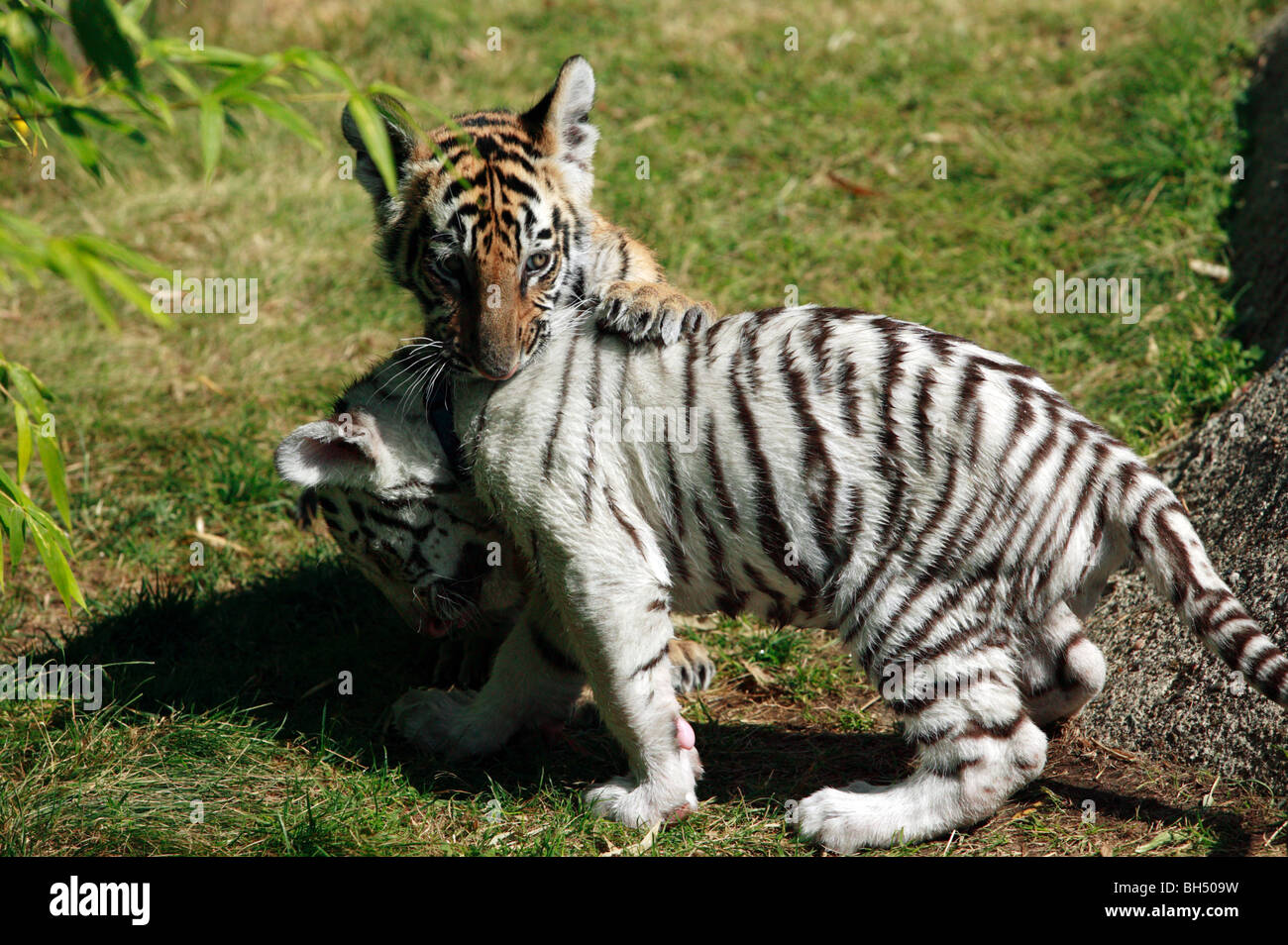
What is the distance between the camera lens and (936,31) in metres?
7.13

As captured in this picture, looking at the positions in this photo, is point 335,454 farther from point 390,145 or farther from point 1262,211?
point 1262,211

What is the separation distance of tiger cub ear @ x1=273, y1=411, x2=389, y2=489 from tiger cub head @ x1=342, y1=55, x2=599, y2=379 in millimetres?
340

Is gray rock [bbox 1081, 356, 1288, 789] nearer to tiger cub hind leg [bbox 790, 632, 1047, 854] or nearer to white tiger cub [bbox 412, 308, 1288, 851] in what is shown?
white tiger cub [bbox 412, 308, 1288, 851]

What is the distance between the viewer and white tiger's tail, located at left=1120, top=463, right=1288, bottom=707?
8.79 ft

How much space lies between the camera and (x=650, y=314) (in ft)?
10.8

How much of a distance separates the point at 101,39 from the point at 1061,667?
2.78 m

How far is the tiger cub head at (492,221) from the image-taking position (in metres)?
3.40

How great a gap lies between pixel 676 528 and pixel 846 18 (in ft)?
17.5

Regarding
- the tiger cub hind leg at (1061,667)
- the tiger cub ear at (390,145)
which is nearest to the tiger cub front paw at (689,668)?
the tiger cub hind leg at (1061,667)

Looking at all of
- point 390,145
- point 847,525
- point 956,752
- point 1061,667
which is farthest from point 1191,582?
point 390,145

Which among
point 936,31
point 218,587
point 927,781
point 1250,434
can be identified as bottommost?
point 927,781

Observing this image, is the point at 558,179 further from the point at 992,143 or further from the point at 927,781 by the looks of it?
the point at 992,143

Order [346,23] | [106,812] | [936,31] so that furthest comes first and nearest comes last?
1. [346,23]
2. [936,31]
3. [106,812]
